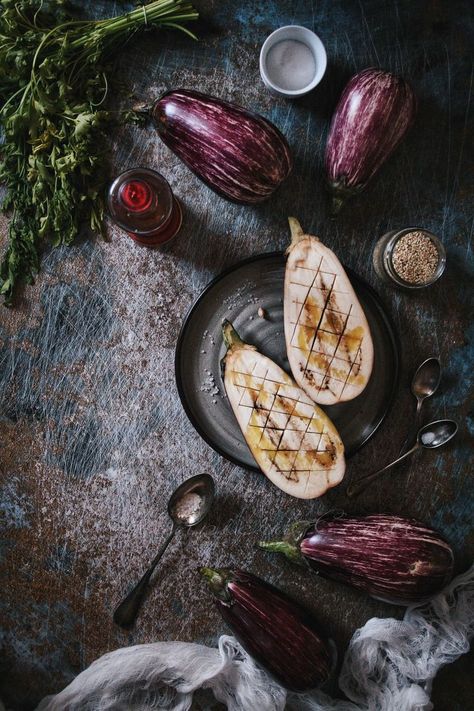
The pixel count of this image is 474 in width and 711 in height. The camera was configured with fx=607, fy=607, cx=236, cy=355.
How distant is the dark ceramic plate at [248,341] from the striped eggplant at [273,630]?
25 centimetres

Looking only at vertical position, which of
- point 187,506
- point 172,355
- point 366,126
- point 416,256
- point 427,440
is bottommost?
point 427,440

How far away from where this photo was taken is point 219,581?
123cm

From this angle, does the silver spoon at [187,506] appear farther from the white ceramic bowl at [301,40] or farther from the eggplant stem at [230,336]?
the white ceramic bowl at [301,40]

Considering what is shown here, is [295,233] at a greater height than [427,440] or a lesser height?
greater

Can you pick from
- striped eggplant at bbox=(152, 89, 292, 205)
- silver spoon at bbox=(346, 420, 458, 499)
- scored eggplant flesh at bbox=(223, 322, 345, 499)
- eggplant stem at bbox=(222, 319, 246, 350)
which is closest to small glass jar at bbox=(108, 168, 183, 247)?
striped eggplant at bbox=(152, 89, 292, 205)

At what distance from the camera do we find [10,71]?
1.24 meters

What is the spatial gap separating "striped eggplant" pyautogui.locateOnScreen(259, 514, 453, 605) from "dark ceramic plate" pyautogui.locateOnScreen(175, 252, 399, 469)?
17 cm

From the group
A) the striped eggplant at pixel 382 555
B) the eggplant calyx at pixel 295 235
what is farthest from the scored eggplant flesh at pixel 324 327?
the striped eggplant at pixel 382 555

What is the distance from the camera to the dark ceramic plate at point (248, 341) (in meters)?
1.24

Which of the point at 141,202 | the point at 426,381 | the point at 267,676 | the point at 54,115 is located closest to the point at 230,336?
the point at 141,202

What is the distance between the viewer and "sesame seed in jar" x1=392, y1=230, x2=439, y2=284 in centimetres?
121

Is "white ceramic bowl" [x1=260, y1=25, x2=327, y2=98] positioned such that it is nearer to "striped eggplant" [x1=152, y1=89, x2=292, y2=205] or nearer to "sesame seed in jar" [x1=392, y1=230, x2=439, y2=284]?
"striped eggplant" [x1=152, y1=89, x2=292, y2=205]

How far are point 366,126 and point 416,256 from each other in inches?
10.6

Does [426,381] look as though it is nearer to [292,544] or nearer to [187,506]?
[292,544]
